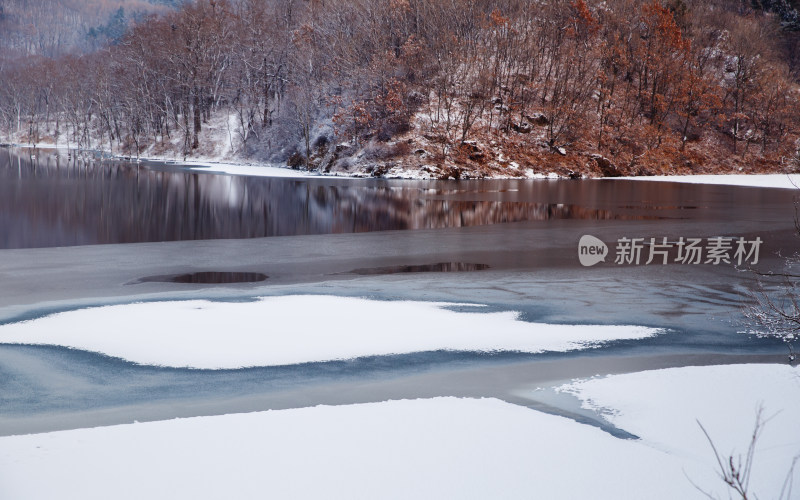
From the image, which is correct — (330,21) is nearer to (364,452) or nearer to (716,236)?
(716,236)

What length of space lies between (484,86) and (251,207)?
40609 mm

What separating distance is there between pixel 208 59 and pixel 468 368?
85457 millimetres

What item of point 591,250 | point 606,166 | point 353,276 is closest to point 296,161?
point 606,166

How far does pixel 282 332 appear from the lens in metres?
9.81

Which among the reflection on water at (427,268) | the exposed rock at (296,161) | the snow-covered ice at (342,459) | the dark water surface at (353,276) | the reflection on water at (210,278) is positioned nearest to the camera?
the snow-covered ice at (342,459)

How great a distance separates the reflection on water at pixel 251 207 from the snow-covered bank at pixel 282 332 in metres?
8.89

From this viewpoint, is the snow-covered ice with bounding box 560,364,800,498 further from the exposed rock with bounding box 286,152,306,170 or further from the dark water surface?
the exposed rock with bounding box 286,152,306,170

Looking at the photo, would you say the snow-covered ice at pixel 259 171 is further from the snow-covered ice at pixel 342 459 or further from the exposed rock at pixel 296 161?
the snow-covered ice at pixel 342 459

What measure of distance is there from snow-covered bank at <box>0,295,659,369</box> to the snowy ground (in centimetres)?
228

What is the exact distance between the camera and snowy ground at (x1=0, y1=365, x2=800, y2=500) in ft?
16.3

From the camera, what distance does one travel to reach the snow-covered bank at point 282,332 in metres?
8.89

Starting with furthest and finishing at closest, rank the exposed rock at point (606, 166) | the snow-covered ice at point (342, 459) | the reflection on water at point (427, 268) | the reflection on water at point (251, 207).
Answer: the exposed rock at point (606, 166)
the reflection on water at point (251, 207)
the reflection on water at point (427, 268)
the snow-covered ice at point (342, 459)

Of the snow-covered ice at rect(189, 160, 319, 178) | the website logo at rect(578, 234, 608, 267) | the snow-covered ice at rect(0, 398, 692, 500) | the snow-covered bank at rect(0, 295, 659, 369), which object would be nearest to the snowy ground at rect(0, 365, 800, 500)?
the snow-covered ice at rect(0, 398, 692, 500)

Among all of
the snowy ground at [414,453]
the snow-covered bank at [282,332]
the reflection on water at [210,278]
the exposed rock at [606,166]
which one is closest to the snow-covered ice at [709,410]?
the snowy ground at [414,453]
